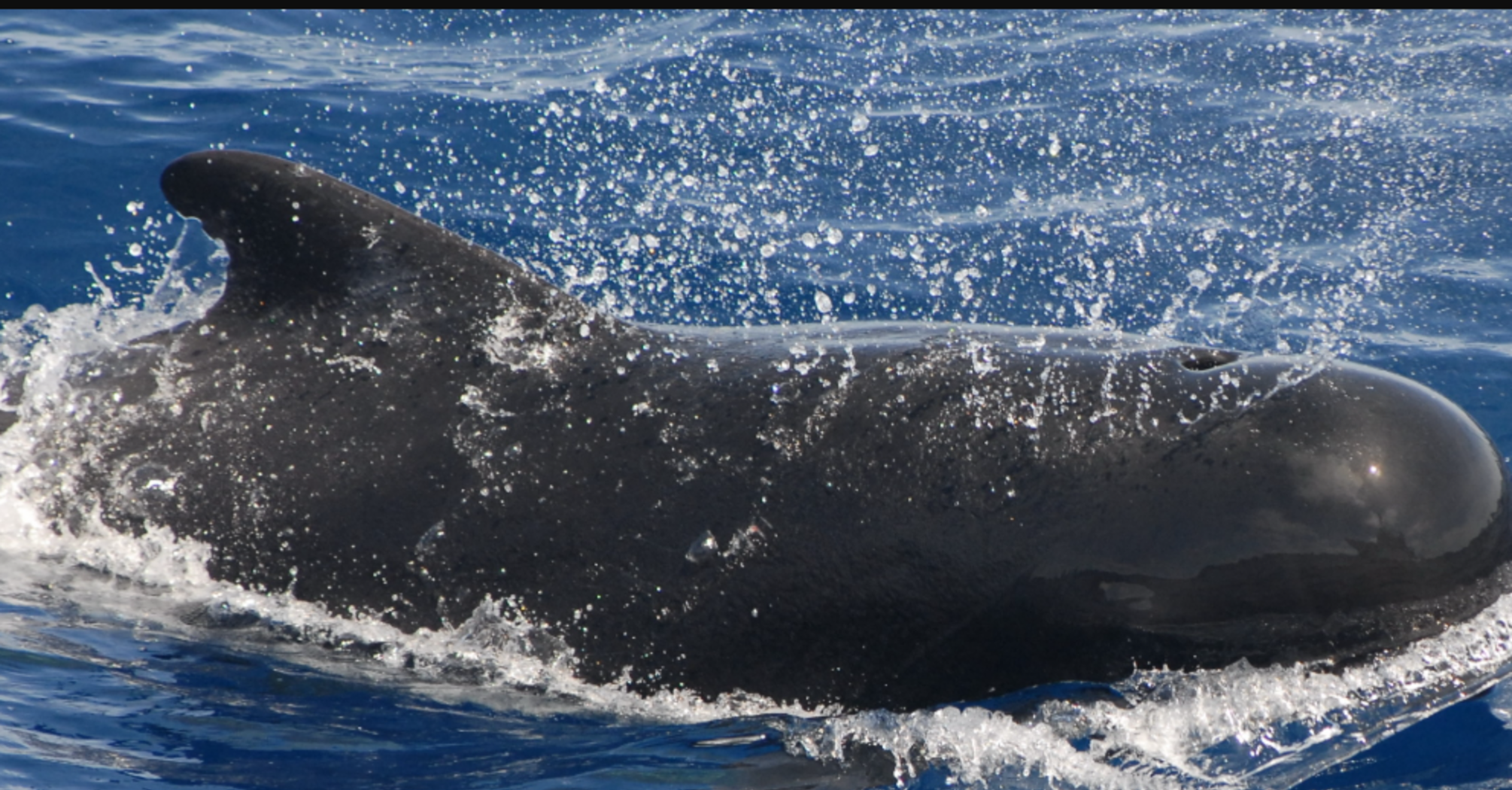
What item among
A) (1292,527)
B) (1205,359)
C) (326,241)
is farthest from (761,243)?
(1292,527)

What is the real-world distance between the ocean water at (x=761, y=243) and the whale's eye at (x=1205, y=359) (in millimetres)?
1204

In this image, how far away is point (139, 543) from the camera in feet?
21.4

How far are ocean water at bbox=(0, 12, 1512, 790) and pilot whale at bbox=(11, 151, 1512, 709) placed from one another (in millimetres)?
204

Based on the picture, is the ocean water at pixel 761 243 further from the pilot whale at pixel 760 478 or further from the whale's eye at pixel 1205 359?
the whale's eye at pixel 1205 359

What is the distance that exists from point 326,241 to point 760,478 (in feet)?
7.75

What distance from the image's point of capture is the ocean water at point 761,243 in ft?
18.0

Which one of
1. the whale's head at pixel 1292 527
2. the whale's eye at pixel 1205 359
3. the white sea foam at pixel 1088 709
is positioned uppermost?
the whale's eye at pixel 1205 359

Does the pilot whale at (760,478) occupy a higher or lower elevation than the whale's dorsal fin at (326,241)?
lower

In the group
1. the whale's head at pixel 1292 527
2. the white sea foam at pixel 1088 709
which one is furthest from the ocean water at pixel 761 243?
the whale's head at pixel 1292 527

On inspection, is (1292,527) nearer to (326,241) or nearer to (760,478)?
(760,478)

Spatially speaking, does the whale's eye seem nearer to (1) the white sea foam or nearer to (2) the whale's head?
(2) the whale's head

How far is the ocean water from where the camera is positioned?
18.0 ft

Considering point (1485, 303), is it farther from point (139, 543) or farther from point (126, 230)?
point (126, 230)

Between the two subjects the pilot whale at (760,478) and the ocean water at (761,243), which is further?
the ocean water at (761,243)
